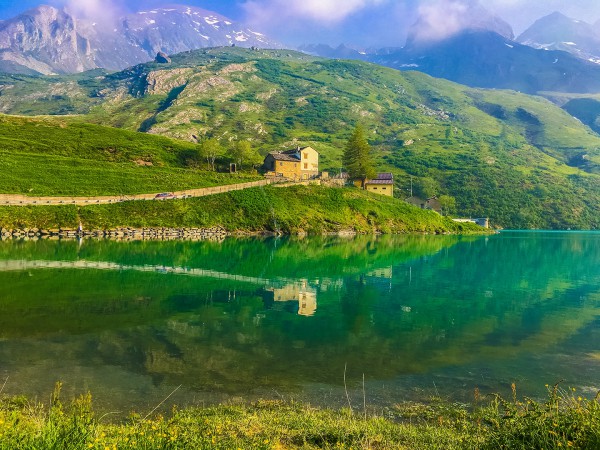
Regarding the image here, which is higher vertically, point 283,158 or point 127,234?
point 283,158

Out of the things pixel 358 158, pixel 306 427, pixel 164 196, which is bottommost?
pixel 306 427

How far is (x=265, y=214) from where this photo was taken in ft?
294

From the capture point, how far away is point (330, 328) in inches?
862

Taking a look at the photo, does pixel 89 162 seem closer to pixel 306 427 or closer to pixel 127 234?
pixel 127 234

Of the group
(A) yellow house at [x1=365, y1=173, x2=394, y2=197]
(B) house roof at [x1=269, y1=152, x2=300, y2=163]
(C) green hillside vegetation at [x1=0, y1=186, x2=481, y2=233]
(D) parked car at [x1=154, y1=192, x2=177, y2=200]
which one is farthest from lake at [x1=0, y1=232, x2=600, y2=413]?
(A) yellow house at [x1=365, y1=173, x2=394, y2=197]

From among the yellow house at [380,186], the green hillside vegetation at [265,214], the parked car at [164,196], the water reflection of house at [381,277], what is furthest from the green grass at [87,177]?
the water reflection of house at [381,277]

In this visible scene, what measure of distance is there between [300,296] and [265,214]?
5984 cm

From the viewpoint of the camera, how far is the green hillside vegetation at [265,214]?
→ 70.6 m

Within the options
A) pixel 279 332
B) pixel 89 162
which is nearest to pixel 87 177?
pixel 89 162

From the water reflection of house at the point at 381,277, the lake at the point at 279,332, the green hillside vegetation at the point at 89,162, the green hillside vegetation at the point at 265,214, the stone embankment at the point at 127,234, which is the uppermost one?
the green hillside vegetation at the point at 89,162

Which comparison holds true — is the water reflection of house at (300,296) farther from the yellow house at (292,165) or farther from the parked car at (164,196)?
the yellow house at (292,165)

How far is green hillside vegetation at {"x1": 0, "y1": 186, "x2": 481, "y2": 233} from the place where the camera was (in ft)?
232

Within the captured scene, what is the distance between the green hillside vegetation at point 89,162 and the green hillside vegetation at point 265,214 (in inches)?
338

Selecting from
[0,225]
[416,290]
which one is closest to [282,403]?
[416,290]
